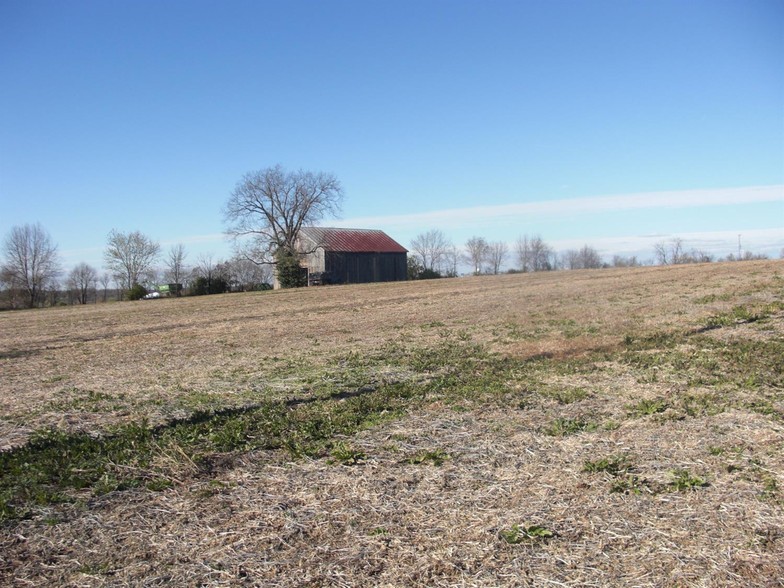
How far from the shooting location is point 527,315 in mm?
21156

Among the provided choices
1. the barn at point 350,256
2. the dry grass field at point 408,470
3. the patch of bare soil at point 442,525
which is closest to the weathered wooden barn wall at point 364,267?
the barn at point 350,256

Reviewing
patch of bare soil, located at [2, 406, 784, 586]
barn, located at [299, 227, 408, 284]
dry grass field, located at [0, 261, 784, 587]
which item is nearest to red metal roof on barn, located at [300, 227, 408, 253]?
barn, located at [299, 227, 408, 284]

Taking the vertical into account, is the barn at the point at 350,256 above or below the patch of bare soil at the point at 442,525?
above

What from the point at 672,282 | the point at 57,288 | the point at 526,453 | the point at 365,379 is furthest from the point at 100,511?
the point at 57,288

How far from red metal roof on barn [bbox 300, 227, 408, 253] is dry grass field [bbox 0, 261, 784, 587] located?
5989 cm

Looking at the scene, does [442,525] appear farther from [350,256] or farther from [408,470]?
[350,256]

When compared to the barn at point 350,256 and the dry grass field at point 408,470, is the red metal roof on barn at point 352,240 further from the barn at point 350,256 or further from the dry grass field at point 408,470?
the dry grass field at point 408,470

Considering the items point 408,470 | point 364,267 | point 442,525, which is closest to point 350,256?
point 364,267

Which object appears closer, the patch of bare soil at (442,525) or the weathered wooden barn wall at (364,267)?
the patch of bare soil at (442,525)

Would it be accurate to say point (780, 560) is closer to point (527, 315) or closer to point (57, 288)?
point (527, 315)

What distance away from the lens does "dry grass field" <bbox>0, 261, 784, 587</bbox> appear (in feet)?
13.5

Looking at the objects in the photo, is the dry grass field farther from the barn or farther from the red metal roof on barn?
the red metal roof on barn

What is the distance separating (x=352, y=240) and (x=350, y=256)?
356 cm

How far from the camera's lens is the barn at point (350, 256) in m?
71.1
